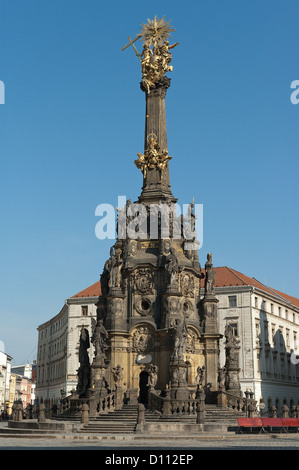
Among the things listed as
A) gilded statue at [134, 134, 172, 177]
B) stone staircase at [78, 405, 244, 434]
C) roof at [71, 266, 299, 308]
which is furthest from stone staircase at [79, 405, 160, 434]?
roof at [71, 266, 299, 308]

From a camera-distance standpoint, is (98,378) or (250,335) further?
(250,335)

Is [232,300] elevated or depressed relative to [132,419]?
elevated

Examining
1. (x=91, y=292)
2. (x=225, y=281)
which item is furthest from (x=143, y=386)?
(x=91, y=292)

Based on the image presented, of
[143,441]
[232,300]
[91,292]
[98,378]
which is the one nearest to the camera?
[143,441]

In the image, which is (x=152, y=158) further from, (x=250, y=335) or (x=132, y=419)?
(x=250, y=335)

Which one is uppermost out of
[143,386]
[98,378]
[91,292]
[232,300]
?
[91,292]

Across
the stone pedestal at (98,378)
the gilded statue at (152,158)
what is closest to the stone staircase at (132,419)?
the stone pedestal at (98,378)

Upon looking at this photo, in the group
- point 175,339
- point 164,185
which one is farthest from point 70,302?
point 175,339

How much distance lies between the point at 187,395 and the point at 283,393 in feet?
124

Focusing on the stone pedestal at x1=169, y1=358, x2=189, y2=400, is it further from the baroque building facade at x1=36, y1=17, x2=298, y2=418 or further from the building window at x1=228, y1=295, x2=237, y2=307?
the building window at x1=228, y1=295, x2=237, y2=307

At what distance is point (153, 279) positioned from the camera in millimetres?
35344

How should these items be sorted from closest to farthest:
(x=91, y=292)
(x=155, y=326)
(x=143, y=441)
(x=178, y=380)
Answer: (x=143, y=441), (x=178, y=380), (x=155, y=326), (x=91, y=292)

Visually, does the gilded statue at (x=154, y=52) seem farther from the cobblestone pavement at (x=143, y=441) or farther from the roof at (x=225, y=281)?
the roof at (x=225, y=281)
